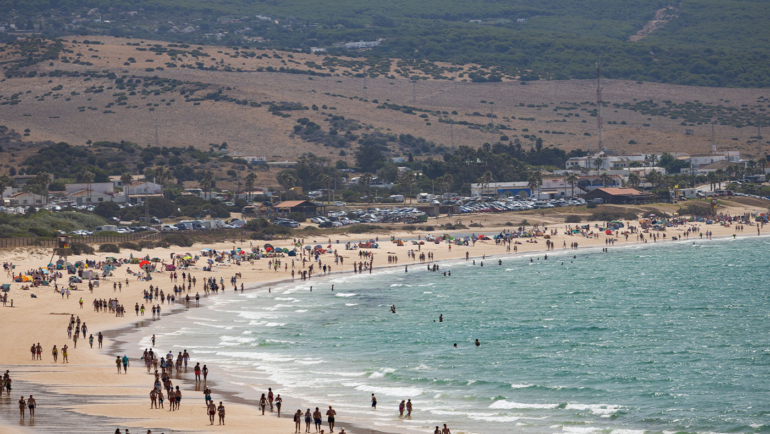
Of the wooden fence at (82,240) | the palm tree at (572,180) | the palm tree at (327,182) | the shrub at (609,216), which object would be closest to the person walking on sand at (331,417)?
the wooden fence at (82,240)

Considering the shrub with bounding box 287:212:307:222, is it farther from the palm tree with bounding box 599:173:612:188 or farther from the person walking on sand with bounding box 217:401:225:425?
the person walking on sand with bounding box 217:401:225:425

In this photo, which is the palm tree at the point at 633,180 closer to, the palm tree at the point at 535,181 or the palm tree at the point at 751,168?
the palm tree at the point at 535,181

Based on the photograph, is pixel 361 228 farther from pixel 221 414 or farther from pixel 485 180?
pixel 221 414

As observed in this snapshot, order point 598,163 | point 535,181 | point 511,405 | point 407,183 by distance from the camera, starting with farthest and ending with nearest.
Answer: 1. point 598,163
2. point 535,181
3. point 407,183
4. point 511,405

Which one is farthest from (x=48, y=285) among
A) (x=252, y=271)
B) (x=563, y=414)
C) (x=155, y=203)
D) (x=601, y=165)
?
(x=601, y=165)

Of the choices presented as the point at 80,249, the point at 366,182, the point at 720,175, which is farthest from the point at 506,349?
the point at 720,175

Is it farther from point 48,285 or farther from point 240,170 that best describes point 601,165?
point 48,285
